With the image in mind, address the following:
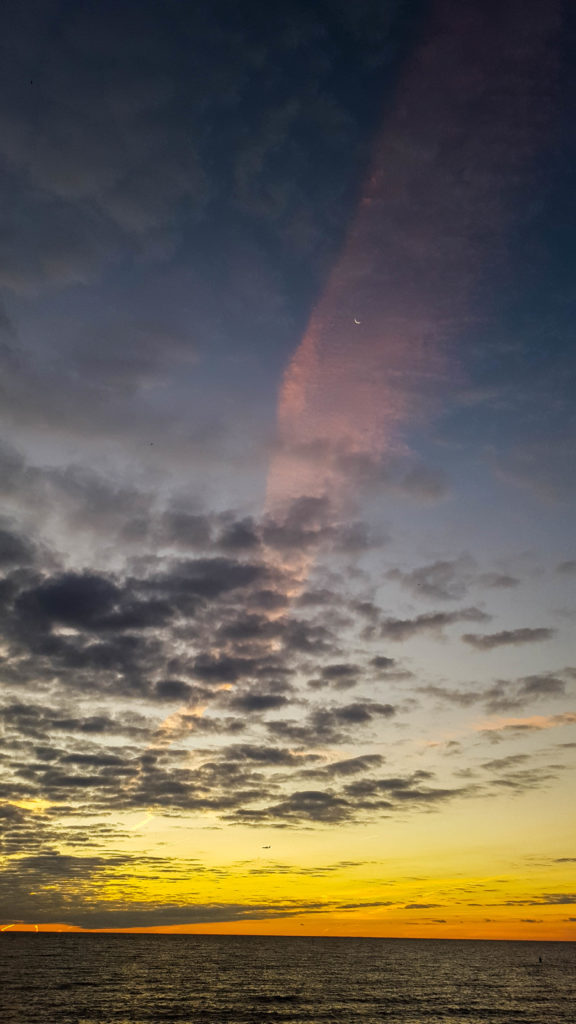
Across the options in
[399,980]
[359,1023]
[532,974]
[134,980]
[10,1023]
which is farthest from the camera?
[532,974]

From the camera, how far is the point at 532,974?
19850cm

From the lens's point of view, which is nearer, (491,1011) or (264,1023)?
(264,1023)

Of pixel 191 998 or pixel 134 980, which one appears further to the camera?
pixel 134 980

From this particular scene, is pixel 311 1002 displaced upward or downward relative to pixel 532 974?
upward

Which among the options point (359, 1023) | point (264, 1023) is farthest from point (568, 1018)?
point (264, 1023)

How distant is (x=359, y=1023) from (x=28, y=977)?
91861 mm

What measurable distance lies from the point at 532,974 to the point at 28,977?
465 feet

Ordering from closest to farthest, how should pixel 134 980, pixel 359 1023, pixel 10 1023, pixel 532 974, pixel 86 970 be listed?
pixel 10 1023 < pixel 359 1023 < pixel 134 980 < pixel 86 970 < pixel 532 974

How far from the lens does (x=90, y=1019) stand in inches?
3472

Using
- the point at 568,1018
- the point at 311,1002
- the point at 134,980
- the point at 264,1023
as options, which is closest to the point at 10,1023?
the point at 264,1023

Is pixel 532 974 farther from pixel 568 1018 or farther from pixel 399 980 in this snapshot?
pixel 568 1018

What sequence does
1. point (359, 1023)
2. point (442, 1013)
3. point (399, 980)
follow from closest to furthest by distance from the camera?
point (359, 1023) < point (442, 1013) < point (399, 980)

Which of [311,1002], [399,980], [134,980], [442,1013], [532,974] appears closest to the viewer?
[442,1013]

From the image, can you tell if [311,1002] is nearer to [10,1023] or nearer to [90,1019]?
[90,1019]
